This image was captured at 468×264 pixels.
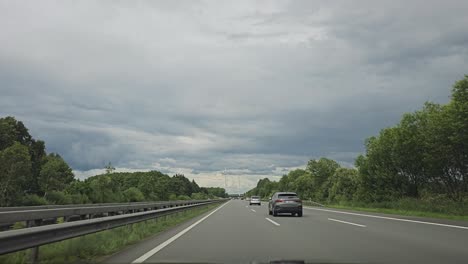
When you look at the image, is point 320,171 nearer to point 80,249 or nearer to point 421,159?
point 421,159

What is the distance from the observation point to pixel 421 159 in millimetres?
62531

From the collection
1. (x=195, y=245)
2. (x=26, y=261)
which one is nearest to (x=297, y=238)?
(x=195, y=245)

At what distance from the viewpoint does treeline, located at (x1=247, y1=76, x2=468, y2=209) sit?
4453 cm

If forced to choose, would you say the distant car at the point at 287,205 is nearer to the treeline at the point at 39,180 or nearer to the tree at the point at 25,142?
the treeline at the point at 39,180

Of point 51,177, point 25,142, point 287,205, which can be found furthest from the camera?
point 25,142

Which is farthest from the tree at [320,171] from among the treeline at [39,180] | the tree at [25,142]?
the tree at [25,142]

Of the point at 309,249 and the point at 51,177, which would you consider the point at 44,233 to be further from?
the point at 51,177

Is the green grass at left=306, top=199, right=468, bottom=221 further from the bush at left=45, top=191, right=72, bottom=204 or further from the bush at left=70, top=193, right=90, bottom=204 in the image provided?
the bush at left=70, top=193, right=90, bottom=204

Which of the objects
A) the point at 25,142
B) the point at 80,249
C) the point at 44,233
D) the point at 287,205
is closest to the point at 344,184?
the point at 25,142

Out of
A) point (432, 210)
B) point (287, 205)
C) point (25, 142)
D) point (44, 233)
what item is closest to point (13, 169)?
point (25, 142)

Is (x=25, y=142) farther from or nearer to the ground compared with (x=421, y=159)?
farther from the ground

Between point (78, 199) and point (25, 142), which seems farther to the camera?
point (25, 142)

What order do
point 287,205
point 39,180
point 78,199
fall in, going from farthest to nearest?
point 39,180 → point 78,199 → point 287,205

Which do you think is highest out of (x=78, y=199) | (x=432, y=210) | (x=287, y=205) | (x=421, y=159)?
(x=421, y=159)
